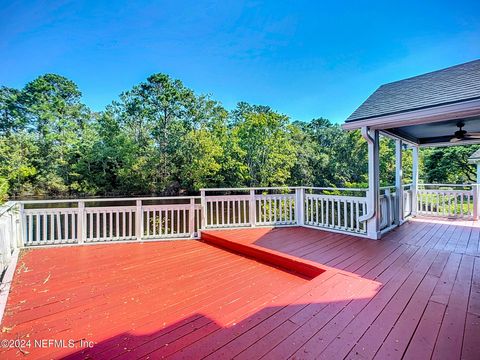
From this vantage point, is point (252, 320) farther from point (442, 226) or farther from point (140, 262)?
point (442, 226)

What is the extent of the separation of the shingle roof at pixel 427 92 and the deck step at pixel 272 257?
2.85 m

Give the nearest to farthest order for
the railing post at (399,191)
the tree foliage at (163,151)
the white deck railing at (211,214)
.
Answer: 1. the white deck railing at (211,214)
2. the railing post at (399,191)
3. the tree foliage at (163,151)

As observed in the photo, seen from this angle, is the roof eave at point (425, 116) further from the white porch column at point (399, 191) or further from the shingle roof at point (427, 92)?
the white porch column at point (399, 191)

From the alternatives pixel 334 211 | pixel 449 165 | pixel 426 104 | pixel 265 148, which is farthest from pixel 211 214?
pixel 449 165

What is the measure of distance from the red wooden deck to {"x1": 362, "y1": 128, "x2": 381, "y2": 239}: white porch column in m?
0.28

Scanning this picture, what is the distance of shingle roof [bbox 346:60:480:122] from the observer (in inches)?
131

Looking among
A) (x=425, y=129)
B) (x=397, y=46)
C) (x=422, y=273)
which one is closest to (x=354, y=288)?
(x=422, y=273)

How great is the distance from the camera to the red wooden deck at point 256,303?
1517 mm

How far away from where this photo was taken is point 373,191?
405cm

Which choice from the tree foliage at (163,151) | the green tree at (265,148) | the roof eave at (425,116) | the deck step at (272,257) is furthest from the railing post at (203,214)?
the green tree at (265,148)

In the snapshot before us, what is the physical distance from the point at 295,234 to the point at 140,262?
9.41ft

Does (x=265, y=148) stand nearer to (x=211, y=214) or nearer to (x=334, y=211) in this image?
(x=334, y=211)

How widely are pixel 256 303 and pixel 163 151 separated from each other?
52.1 feet

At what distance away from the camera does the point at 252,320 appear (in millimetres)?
1819
